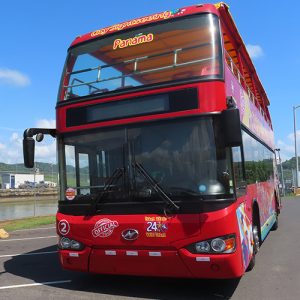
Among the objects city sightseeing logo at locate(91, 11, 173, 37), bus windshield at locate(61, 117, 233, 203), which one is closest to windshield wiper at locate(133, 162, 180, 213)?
bus windshield at locate(61, 117, 233, 203)

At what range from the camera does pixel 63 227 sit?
269 inches

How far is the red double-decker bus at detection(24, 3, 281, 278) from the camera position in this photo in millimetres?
5977

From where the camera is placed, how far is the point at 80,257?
6.64 m

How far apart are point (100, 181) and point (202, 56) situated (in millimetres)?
2373

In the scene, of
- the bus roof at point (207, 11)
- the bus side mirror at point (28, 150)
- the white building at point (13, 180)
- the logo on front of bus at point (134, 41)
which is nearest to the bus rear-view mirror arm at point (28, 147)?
the bus side mirror at point (28, 150)

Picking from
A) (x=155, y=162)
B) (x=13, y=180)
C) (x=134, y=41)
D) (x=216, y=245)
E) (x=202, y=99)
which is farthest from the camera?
(x=13, y=180)

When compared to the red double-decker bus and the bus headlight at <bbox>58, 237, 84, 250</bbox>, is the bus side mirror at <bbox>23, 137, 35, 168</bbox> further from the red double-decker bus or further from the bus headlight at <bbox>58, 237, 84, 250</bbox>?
the bus headlight at <bbox>58, 237, 84, 250</bbox>

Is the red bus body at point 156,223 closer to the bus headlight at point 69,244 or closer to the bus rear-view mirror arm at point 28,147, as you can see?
the bus headlight at point 69,244

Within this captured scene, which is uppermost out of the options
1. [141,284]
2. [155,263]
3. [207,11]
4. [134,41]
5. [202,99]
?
[207,11]

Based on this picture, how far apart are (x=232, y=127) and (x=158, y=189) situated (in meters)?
1.30

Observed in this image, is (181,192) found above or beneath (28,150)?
beneath

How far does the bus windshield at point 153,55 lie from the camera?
6.54m

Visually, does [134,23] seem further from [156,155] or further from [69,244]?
[69,244]

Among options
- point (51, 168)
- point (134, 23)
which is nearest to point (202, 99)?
point (134, 23)
